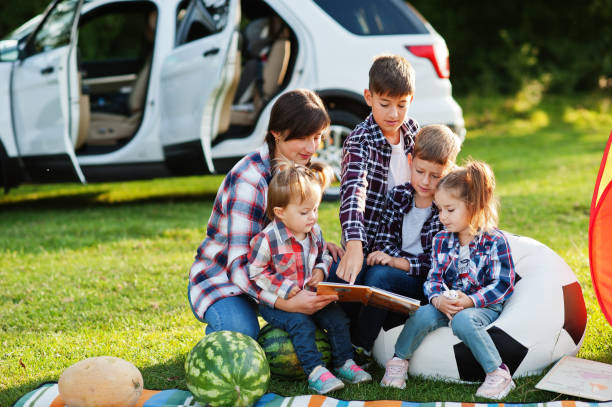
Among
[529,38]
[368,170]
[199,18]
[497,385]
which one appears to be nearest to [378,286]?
[368,170]

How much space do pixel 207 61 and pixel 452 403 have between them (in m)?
4.32

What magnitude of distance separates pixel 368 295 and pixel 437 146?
2.71 feet

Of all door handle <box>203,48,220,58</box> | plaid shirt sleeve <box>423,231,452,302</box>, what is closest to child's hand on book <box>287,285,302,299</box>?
plaid shirt sleeve <box>423,231,452,302</box>

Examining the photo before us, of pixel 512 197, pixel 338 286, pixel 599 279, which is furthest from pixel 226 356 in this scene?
pixel 512 197

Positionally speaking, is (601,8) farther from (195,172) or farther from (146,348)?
(146,348)

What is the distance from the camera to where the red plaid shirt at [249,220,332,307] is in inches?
134

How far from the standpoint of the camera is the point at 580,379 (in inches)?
126

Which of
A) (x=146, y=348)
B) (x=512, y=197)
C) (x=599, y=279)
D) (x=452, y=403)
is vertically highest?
(x=599, y=279)

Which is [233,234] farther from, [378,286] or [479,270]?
[479,270]

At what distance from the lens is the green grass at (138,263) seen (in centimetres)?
365

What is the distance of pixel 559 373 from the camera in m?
3.26

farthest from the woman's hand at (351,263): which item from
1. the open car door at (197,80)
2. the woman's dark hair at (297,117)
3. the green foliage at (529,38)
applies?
the green foliage at (529,38)

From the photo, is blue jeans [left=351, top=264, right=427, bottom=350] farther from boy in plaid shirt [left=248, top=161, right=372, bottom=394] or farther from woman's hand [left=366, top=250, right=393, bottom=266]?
boy in plaid shirt [left=248, top=161, right=372, bottom=394]

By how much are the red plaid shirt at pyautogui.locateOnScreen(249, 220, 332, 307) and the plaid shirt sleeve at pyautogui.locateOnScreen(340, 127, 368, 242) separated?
282mm
